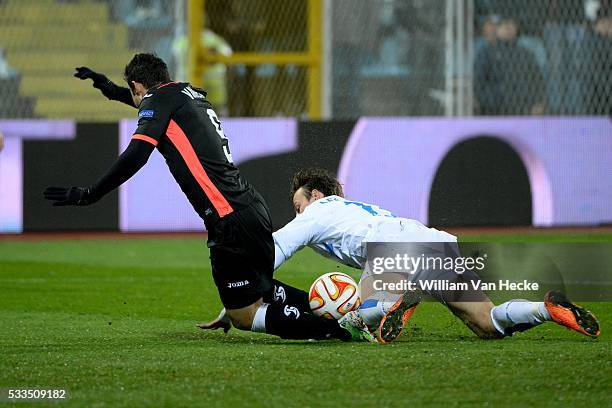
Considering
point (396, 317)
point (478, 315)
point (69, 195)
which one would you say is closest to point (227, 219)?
point (69, 195)

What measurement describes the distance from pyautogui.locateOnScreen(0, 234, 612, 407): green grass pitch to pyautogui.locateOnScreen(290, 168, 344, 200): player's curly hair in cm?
85

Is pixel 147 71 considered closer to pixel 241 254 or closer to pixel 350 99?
pixel 241 254

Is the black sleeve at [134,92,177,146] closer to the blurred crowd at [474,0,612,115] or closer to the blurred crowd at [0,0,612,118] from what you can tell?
Result: the blurred crowd at [0,0,612,118]

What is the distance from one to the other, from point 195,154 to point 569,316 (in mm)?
2029

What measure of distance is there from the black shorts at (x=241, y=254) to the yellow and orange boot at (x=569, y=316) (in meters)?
1.44

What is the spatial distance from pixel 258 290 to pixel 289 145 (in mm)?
6750

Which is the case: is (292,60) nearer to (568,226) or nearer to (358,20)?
(358,20)

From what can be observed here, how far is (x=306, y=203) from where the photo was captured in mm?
6570

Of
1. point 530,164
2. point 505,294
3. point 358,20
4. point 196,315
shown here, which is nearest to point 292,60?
point 358,20

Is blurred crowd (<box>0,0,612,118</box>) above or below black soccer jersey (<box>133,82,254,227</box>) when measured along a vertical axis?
above

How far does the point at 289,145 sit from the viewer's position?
12.8 meters

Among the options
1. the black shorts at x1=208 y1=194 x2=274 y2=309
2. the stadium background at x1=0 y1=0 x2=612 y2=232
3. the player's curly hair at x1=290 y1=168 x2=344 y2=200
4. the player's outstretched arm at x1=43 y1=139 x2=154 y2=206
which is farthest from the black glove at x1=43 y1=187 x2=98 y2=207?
Result: the stadium background at x1=0 y1=0 x2=612 y2=232

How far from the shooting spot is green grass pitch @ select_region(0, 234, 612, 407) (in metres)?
4.61

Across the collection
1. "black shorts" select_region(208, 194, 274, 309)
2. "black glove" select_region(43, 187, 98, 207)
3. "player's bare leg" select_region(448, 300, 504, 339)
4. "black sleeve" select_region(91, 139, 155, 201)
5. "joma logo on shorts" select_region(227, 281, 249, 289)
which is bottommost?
"player's bare leg" select_region(448, 300, 504, 339)
